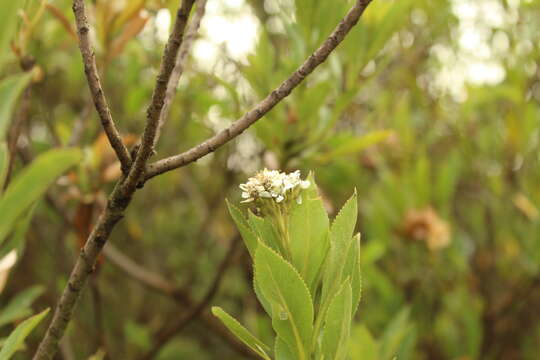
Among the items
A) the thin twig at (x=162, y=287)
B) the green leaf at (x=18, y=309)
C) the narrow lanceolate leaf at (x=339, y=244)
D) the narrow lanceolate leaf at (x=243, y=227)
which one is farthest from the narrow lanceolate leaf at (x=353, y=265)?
the thin twig at (x=162, y=287)

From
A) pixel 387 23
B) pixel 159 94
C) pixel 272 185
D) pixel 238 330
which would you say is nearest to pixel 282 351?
pixel 238 330

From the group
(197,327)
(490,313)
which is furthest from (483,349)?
(197,327)

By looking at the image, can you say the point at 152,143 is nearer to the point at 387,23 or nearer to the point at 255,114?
the point at 255,114

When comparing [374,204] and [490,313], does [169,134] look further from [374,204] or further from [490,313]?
[490,313]

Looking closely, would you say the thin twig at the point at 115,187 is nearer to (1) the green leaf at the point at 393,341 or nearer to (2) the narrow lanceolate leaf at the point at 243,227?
(2) the narrow lanceolate leaf at the point at 243,227

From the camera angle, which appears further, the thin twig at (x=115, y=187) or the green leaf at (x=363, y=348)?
the green leaf at (x=363, y=348)

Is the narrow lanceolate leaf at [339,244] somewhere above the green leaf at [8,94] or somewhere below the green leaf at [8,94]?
below

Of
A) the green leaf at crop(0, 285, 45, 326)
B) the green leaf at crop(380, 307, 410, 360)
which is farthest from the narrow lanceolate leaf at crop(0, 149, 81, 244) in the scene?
the green leaf at crop(380, 307, 410, 360)
